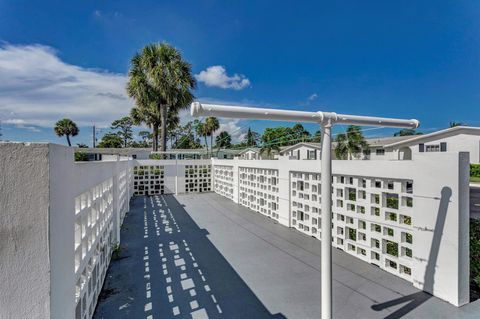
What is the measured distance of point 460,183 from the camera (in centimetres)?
330

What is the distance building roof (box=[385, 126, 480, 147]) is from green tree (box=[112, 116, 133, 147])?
41.1 metres

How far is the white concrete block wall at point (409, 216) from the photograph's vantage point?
335cm

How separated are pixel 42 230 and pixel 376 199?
5248mm

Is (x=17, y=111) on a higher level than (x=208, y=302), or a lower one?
higher

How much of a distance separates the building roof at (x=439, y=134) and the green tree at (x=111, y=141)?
3804 centimetres

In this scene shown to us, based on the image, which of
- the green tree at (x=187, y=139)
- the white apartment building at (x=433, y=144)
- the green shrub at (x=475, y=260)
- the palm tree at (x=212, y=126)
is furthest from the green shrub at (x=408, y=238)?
the green tree at (x=187, y=139)

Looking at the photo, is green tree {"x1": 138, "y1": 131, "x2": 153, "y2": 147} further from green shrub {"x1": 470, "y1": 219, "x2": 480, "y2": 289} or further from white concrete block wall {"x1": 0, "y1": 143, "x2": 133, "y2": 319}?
white concrete block wall {"x1": 0, "y1": 143, "x2": 133, "y2": 319}

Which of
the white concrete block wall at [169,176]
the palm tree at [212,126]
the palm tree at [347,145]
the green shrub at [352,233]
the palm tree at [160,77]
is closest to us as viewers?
the green shrub at [352,233]

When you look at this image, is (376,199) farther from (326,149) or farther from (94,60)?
(94,60)

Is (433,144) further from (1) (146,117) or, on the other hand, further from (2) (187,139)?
(2) (187,139)

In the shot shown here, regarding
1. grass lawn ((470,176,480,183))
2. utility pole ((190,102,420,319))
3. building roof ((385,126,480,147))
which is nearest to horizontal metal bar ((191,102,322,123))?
utility pole ((190,102,420,319))

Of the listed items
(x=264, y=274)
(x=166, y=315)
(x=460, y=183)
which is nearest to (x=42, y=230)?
(x=166, y=315)

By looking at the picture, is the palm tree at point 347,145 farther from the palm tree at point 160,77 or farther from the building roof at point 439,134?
the palm tree at point 160,77

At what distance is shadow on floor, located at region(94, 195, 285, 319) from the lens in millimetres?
3381
